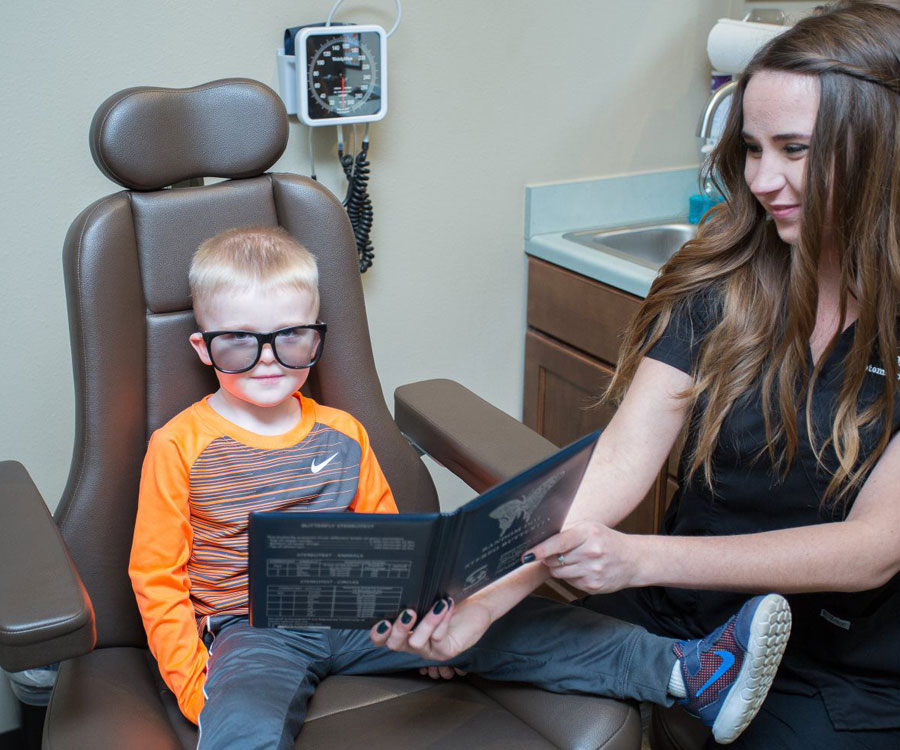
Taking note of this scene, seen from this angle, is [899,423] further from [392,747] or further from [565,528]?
[392,747]

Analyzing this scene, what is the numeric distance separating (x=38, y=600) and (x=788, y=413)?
2.93 ft

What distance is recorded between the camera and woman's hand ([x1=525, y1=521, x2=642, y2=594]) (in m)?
1.18

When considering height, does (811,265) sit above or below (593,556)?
above

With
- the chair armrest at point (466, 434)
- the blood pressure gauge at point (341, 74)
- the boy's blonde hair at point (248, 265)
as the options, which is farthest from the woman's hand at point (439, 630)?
the blood pressure gauge at point (341, 74)

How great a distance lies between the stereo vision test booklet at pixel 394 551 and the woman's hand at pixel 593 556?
0.03 meters

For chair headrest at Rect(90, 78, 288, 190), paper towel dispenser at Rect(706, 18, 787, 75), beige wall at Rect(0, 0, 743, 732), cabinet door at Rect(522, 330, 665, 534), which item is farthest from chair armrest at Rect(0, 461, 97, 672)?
paper towel dispenser at Rect(706, 18, 787, 75)

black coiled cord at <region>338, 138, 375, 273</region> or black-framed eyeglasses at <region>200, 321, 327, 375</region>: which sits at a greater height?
black coiled cord at <region>338, 138, 375, 273</region>

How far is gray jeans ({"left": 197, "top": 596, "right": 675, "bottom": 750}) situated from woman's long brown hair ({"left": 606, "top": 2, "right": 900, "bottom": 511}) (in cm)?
26

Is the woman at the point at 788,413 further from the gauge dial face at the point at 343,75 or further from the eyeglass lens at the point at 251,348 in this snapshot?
the gauge dial face at the point at 343,75

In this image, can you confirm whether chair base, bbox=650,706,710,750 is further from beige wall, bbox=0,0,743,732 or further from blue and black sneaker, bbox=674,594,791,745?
beige wall, bbox=0,0,743,732

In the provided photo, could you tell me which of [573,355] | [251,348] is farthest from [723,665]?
[573,355]

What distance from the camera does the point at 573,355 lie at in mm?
2182

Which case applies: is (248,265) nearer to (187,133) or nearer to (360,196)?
(187,133)

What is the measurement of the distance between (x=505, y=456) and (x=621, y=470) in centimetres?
16
